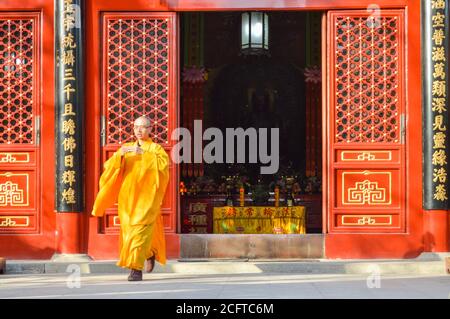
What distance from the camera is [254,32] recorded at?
12.0 m

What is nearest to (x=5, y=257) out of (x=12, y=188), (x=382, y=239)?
(x=12, y=188)

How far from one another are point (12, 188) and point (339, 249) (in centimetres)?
389

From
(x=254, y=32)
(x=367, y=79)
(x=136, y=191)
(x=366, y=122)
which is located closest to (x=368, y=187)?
(x=366, y=122)

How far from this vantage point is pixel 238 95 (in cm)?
1523

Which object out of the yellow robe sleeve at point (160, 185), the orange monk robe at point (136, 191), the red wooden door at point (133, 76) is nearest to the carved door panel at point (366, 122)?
the red wooden door at point (133, 76)

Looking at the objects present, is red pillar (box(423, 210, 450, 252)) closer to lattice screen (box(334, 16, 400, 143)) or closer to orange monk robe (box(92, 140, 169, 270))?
lattice screen (box(334, 16, 400, 143))

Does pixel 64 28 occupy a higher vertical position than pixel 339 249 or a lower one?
higher

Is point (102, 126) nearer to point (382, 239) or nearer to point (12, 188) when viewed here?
point (12, 188)

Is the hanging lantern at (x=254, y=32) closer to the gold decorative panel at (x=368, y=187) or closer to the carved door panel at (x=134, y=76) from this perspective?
the carved door panel at (x=134, y=76)

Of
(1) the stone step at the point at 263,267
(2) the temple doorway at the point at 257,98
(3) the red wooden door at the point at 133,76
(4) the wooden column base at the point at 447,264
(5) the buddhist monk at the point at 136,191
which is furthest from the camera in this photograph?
(2) the temple doorway at the point at 257,98

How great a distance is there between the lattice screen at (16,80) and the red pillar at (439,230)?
15.5ft

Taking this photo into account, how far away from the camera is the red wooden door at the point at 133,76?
9.48m

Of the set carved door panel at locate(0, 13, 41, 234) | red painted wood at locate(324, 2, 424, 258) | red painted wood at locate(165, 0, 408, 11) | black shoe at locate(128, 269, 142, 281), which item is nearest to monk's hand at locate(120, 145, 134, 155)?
black shoe at locate(128, 269, 142, 281)

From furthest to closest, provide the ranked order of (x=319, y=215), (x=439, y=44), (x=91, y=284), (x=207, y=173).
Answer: (x=207, y=173) → (x=319, y=215) → (x=439, y=44) → (x=91, y=284)
